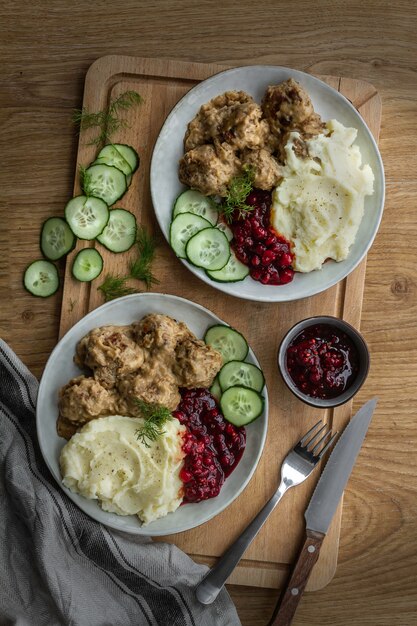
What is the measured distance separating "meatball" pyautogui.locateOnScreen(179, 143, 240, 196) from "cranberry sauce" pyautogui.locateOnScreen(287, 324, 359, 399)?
1293mm

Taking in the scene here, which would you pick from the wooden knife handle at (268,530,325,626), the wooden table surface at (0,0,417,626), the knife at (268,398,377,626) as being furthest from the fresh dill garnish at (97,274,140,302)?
the wooden knife handle at (268,530,325,626)

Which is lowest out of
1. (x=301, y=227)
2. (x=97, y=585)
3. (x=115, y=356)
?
(x=97, y=585)

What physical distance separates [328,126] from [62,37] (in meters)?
2.32

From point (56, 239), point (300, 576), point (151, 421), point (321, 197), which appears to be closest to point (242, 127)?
point (321, 197)

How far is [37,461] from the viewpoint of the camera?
566 cm

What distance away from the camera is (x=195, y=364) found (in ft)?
17.6

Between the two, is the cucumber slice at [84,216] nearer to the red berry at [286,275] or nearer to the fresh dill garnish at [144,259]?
the fresh dill garnish at [144,259]

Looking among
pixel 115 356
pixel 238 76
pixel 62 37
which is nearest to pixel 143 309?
pixel 115 356

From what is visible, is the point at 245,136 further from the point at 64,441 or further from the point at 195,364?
the point at 64,441

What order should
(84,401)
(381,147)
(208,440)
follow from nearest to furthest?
(84,401)
(208,440)
(381,147)

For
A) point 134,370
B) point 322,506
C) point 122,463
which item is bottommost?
point 322,506

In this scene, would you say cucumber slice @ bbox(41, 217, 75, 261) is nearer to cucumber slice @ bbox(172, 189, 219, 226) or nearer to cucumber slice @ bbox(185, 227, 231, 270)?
cucumber slice @ bbox(172, 189, 219, 226)

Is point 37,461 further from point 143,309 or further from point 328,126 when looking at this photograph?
point 328,126

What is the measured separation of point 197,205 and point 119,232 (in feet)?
2.19
